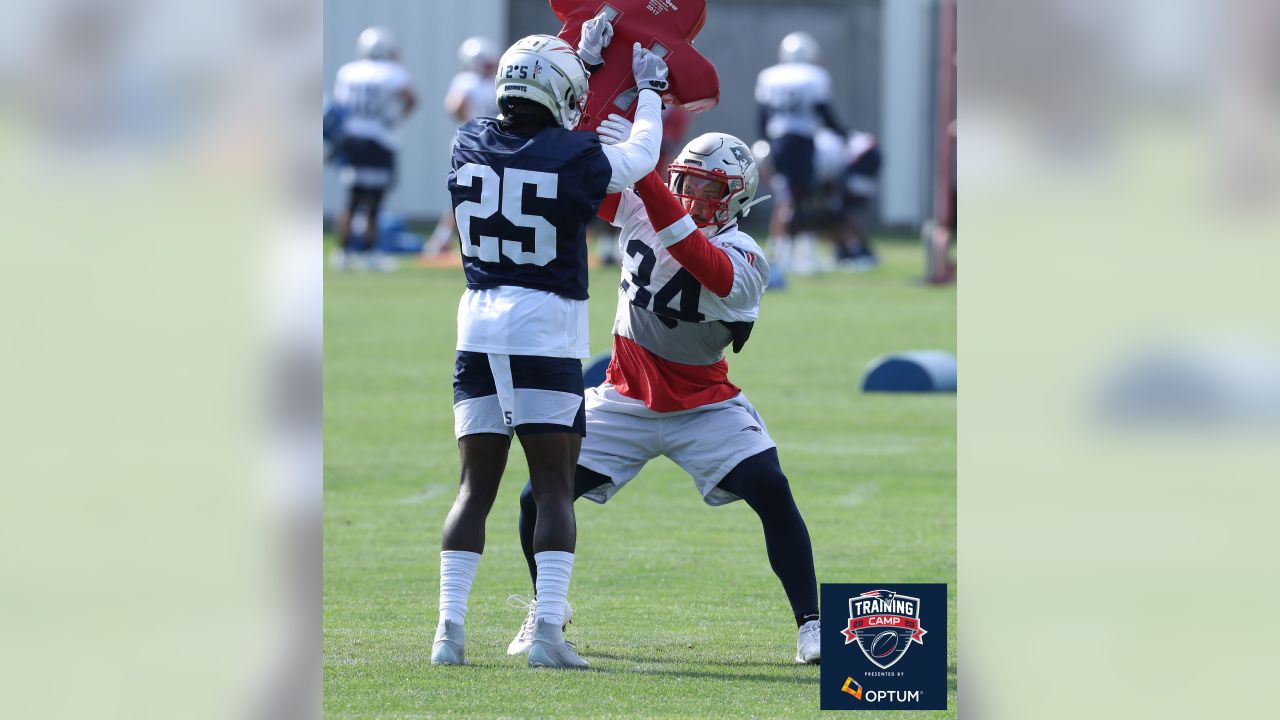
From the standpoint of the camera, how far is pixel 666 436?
5.27m

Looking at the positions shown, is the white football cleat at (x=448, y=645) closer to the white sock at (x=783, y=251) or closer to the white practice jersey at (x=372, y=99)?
the white sock at (x=783, y=251)

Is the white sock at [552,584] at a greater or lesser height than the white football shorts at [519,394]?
lesser

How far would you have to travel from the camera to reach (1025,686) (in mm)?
3193

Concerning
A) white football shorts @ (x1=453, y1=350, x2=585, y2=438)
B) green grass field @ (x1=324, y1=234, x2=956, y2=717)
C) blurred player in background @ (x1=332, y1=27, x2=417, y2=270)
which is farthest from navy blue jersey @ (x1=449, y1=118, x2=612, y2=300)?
blurred player in background @ (x1=332, y1=27, x2=417, y2=270)

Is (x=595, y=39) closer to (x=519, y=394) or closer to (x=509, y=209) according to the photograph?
(x=509, y=209)

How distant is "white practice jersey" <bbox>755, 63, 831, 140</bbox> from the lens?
19875 mm

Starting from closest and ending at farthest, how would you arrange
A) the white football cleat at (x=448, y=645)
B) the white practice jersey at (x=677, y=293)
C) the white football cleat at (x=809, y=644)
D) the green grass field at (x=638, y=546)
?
the green grass field at (x=638, y=546), the white football cleat at (x=448, y=645), the white football cleat at (x=809, y=644), the white practice jersey at (x=677, y=293)

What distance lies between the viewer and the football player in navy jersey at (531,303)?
4641 millimetres

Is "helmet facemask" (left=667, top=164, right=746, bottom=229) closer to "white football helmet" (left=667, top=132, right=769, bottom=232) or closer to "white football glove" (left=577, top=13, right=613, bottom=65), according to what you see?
"white football helmet" (left=667, top=132, right=769, bottom=232)

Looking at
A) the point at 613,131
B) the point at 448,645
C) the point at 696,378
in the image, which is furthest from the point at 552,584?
the point at 613,131

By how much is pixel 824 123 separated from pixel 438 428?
11.0 m

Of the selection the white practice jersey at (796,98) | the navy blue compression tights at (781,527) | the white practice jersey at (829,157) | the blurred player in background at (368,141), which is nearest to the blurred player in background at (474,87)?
the blurred player in background at (368,141)

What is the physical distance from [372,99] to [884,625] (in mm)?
16631

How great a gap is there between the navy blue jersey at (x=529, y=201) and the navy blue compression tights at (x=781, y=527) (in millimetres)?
639
